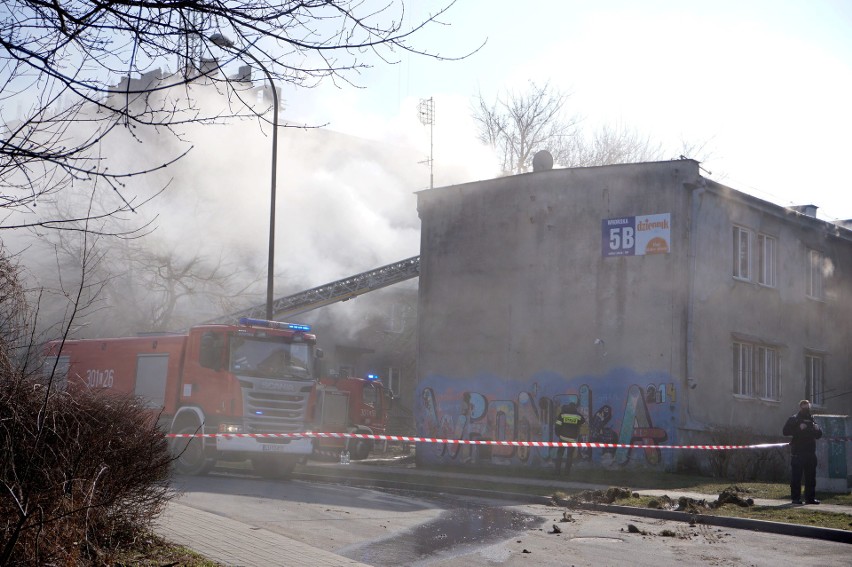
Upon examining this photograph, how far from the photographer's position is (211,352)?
16.3 metres

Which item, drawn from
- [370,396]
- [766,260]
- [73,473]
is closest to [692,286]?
[766,260]

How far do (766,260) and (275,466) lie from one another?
13413 mm

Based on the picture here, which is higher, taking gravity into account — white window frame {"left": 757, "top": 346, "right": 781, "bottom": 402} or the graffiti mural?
white window frame {"left": 757, "top": 346, "right": 781, "bottom": 402}

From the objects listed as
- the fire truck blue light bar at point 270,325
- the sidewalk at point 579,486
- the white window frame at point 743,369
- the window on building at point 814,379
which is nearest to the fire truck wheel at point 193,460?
the fire truck blue light bar at point 270,325

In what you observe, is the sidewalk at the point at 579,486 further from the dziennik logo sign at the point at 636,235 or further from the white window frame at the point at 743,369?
the white window frame at the point at 743,369

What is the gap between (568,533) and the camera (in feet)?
33.8

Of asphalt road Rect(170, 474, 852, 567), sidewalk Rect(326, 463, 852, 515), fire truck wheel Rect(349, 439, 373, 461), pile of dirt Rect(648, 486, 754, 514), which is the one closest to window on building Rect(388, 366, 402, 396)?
fire truck wheel Rect(349, 439, 373, 461)

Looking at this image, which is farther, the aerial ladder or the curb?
the aerial ladder

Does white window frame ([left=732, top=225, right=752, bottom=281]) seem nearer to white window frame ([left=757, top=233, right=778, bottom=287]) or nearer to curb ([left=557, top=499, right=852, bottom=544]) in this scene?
white window frame ([left=757, top=233, right=778, bottom=287])

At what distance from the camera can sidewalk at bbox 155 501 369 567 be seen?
288 inches

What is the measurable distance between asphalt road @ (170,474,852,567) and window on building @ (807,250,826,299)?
1455 centimetres

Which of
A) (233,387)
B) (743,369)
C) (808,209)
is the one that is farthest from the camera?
(808,209)

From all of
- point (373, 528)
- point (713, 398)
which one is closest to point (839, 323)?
point (713, 398)

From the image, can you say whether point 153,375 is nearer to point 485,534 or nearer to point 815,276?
point 485,534
